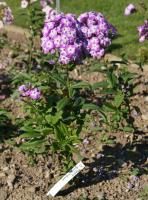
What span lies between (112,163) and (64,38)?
1.25 meters

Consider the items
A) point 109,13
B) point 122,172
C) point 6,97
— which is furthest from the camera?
point 109,13

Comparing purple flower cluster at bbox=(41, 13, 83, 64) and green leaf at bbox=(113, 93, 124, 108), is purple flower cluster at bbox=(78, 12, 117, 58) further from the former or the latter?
green leaf at bbox=(113, 93, 124, 108)

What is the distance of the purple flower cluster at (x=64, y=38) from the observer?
4496 mm

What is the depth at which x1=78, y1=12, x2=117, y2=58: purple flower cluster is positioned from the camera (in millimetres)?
4688

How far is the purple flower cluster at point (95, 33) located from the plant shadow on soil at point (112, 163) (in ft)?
3.13

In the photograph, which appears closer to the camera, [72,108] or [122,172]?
[72,108]

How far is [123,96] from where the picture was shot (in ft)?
16.8

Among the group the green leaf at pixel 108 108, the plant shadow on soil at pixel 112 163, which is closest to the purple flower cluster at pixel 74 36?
the green leaf at pixel 108 108

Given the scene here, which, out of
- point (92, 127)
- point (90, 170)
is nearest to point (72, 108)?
point (90, 170)

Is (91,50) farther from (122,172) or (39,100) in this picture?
(122,172)

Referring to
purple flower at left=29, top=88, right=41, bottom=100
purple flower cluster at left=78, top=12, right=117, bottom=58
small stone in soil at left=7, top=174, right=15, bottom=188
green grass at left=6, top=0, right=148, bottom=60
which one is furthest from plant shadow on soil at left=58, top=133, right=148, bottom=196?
green grass at left=6, top=0, right=148, bottom=60

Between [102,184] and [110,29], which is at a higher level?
[110,29]

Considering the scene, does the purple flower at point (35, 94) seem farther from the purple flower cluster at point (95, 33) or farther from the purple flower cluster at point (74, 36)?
the purple flower cluster at point (95, 33)

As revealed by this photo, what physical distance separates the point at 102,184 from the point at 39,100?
800 millimetres
